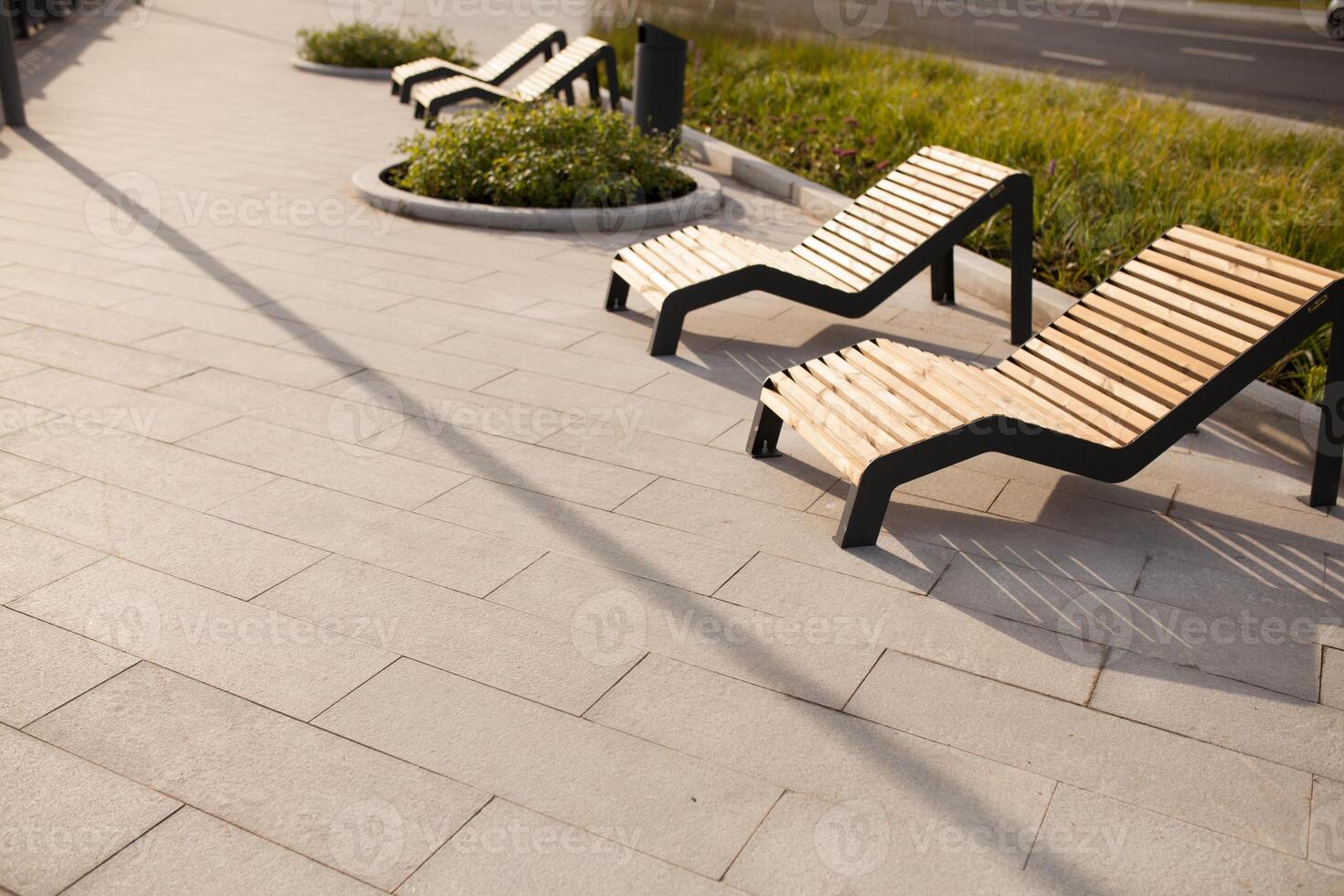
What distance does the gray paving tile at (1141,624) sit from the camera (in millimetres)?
3869

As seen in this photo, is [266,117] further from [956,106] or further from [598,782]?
[598,782]

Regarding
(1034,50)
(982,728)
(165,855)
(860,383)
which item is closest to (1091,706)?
(982,728)

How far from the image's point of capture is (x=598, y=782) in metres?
3.17

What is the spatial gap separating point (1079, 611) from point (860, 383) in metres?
1.34

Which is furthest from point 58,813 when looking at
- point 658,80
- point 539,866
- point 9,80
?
point 9,80

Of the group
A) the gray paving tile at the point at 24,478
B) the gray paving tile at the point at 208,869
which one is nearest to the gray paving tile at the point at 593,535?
the gray paving tile at the point at 24,478

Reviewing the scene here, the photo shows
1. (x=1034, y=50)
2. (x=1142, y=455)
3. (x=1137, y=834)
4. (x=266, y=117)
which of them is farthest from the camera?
(x=1034, y=50)

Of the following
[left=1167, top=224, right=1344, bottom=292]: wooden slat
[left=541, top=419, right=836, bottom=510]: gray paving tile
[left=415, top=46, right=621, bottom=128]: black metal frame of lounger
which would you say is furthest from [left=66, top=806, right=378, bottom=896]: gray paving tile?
[left=415, top=46, right=621, bottom=128]: black metal frame of lounger

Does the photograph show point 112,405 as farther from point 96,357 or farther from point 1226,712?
point 1226,712

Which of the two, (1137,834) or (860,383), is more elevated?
(860,383)

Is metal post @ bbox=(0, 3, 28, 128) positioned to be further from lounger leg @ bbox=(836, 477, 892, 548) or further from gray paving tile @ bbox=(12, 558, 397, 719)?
lounger leg @ bbox=(836, 477, 892, 548)

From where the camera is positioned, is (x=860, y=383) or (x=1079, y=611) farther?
(x=860, y=383)

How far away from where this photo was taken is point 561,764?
3.23 metres

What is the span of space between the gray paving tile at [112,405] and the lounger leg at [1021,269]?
4.32 metres
